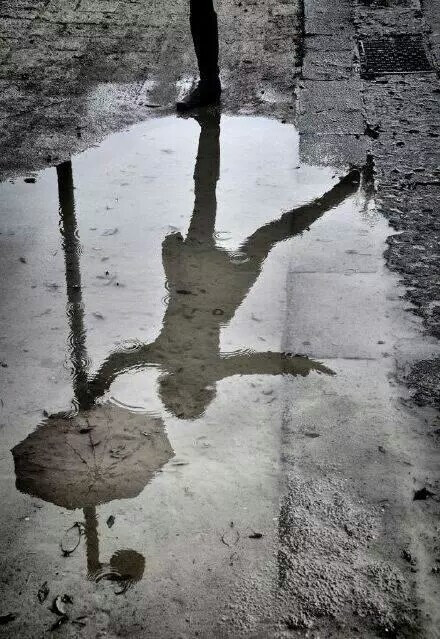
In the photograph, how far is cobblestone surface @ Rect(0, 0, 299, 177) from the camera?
6.11 metres

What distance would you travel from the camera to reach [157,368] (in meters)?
3.50

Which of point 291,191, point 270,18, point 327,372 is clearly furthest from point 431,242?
point 270,18

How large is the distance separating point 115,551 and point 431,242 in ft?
9.32

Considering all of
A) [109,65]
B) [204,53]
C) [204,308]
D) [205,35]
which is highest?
[205,35]

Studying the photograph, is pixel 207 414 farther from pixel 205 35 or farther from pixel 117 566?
pixel 205 35

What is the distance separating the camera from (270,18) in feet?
27.0

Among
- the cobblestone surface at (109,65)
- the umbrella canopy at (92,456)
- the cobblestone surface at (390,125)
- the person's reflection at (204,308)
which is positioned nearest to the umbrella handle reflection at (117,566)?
the umbrella canopy at (92,456)

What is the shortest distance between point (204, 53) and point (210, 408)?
4120 mm

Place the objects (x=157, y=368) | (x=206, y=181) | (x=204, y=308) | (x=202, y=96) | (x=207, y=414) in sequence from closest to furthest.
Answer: (x=207, y=414), (x=157, y=368), (x=204, y=308), (x=206, y=181), (x=202, y=96)

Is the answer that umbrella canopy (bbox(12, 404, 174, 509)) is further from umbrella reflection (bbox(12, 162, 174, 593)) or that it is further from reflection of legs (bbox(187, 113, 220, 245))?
reflection of legs (bbox(187, 113, 220, 245))

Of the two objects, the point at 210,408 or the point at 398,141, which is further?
the point at 398,141

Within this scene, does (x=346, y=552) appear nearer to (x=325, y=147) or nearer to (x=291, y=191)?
(x=291, y=191)

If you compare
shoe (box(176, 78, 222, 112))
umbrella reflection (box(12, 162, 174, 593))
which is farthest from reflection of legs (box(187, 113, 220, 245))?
umbrella reflection (box(12, 162, 174, 593))

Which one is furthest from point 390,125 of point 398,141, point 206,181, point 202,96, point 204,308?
point 204,308
